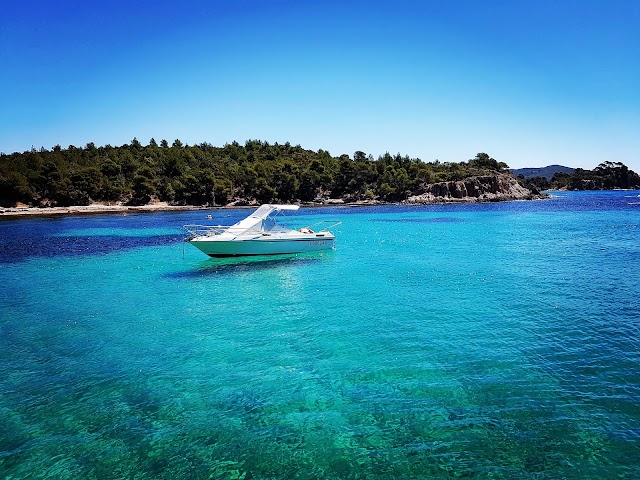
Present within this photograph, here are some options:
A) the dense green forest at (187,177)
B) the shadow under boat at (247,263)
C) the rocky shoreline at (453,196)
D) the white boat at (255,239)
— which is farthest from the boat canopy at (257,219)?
the dense green forest at (187,177)

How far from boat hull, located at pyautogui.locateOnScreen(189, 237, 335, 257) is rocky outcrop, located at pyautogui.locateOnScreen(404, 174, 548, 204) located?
93.2 m

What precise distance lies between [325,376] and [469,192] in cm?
12500

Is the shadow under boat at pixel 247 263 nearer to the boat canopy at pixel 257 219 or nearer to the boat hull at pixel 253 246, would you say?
the boat hull at pixel 253 246

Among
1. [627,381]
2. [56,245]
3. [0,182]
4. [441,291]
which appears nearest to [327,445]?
[627,381]

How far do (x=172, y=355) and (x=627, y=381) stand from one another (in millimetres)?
12392

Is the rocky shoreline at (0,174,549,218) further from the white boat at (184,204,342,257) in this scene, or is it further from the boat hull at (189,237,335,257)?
the boat hull at (189,237,335,257)

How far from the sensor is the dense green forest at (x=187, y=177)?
102m

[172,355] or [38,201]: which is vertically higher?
[38,201]

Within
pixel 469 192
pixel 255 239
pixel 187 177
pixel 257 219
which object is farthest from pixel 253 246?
pixel 469 192

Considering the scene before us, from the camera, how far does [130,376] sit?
37.1 ft

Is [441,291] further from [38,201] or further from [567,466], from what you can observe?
[38,201]

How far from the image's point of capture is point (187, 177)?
114125 millimetres

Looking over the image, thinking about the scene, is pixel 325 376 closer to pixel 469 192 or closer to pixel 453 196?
pixel 453 196

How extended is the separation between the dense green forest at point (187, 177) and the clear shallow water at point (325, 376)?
9275cm
